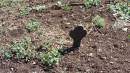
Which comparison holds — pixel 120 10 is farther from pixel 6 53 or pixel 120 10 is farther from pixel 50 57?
pixel 6 53

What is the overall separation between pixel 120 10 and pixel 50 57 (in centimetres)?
178

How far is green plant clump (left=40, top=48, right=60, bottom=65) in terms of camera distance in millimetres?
6352

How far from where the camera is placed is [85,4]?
25.0 feet

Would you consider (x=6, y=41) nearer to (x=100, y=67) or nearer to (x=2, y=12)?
(x=2, y=12)

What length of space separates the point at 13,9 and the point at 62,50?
1.71 metres

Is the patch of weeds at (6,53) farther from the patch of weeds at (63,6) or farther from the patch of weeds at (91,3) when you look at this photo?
the patch of weeds at (91,3)

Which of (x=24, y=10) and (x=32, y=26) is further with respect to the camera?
(x=24, y=10)

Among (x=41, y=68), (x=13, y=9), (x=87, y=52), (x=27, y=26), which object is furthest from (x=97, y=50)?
(x=13, y=9)

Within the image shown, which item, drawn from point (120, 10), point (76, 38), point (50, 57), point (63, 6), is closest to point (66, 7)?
point (63, 6)

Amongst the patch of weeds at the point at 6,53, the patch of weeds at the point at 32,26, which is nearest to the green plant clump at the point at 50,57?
the patch of weeds at the point at 6,53

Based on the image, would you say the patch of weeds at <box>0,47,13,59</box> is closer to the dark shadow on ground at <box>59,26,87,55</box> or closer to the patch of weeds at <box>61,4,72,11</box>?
the dark shadow on ground at <box>59,26,87,55</box>

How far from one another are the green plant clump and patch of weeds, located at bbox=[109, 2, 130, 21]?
4.88ft

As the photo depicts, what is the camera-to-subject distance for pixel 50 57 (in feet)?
20.9

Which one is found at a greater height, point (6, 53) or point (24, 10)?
point (24, 10)
